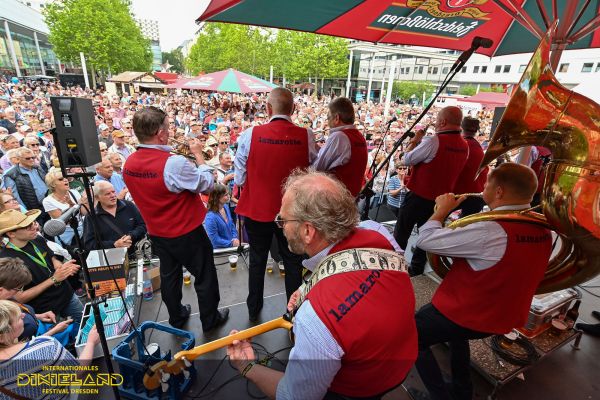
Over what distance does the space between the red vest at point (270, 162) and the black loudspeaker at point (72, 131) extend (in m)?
1.16

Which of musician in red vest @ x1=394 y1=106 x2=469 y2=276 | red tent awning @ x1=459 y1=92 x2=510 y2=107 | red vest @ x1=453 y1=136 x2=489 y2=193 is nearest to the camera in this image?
musician in red vest @ x1=394 y1=106 x2=469 y2=276

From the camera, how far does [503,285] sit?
5.99 feet

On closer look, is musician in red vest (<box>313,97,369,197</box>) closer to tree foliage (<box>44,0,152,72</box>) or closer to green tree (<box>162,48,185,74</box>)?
tree foliage (<box>44,0,152,72</box>)

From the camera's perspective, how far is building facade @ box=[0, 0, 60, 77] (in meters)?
37.6

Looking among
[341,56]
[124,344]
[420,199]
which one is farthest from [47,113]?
[341,56]

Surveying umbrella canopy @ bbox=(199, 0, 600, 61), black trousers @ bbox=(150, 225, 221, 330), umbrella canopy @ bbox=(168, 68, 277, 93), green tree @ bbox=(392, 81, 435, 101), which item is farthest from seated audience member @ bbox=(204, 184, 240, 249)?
green tree @ bbox=(392, 81, 435, 101)

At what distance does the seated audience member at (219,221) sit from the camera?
4105 mm

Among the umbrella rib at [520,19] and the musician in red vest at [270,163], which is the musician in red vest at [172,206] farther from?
the umbrella rib at [520,19]

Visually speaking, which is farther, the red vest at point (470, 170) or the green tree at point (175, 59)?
the green tree at point (175, 59)

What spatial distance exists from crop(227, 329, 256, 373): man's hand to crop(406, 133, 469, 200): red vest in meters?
2.70

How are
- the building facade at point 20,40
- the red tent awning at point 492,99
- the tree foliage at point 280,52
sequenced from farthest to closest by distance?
the building facade at point 20,40 → the tree foliage at point 280,52 → the red tent awning at point 492,99

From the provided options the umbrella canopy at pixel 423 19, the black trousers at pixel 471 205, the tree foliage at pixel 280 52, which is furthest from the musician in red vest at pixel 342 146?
the tree foliage at pixel 280 52

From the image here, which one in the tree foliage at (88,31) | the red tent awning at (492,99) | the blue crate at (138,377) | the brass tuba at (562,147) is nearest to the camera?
the brass tuba at (562,147)

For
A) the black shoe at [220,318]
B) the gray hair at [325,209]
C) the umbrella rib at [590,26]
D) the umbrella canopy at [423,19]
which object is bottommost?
the black shoe at [220,318]
